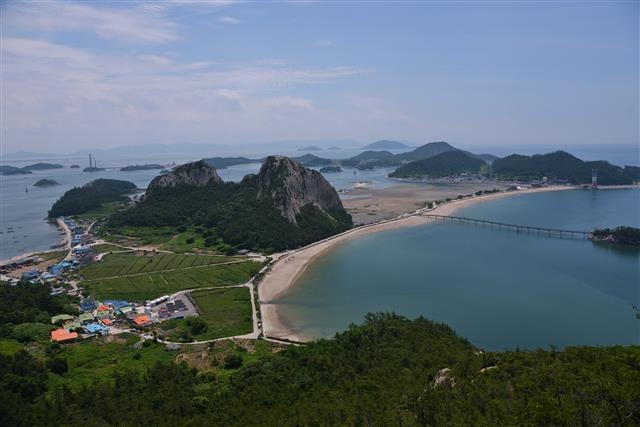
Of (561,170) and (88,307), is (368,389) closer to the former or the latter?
(88,307)

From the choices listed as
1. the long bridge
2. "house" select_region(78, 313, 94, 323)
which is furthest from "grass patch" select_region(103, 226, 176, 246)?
the long bridge

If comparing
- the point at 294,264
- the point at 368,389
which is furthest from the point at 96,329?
the point at 294,264

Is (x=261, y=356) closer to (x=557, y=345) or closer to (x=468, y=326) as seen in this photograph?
(x=468, y=326)

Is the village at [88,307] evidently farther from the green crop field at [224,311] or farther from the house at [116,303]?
the green crop field at [224,311]

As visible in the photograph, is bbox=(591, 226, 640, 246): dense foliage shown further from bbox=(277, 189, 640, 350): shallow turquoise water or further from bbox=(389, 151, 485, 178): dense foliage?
bbox=(389, 151, 485, 178): dense foliage

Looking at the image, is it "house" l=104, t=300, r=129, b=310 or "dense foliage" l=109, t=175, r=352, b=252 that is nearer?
"house" l=104, t=300, r=129, b=310

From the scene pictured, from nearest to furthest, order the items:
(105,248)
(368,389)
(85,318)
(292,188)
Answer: (368,389), (85,318), (105,248), (292,188)
